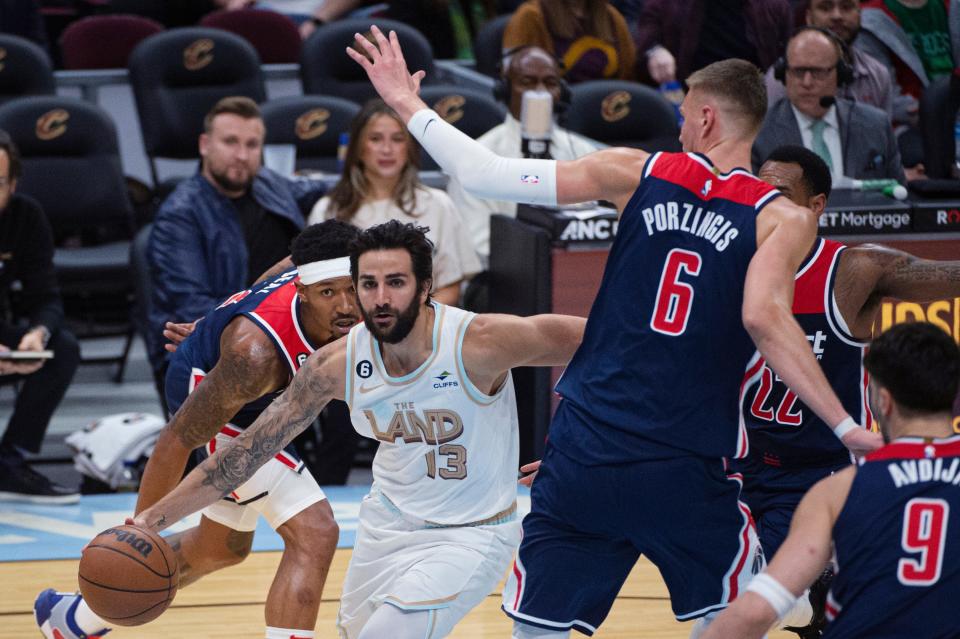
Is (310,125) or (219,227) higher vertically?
(310,125)

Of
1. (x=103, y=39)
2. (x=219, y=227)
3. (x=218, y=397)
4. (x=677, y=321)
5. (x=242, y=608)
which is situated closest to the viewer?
(x=677, y=321)

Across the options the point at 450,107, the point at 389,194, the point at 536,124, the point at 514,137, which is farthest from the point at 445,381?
the point at 450,107

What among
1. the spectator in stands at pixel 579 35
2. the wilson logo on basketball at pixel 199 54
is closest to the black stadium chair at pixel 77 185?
the wilson logo on basketball at pixel 199 54

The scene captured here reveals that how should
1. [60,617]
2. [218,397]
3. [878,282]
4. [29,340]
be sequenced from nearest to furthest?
[878,282] → [218,397] → [60,617] → [29,340]

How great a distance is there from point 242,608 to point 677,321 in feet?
9.21

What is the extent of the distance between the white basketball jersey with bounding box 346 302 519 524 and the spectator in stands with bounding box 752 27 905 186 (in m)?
3.41

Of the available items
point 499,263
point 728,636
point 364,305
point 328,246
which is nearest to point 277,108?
point 499,263

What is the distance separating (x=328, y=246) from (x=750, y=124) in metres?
1.64

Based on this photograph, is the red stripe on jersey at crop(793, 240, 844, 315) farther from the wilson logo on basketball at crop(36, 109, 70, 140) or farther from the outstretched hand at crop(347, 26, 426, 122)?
the wilson logo on basketball at crop(36, 109, 70, 140)

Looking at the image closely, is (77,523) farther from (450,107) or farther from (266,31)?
(266,31)

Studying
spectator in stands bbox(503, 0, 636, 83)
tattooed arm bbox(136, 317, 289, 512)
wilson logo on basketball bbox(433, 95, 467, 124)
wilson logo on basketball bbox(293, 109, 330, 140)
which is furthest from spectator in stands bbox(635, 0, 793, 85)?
tattooed arm bbox(136, 317, 289, 512)

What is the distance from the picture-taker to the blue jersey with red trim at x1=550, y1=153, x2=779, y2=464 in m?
3.83

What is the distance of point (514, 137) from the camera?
7.88 meters

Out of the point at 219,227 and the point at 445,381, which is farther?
the point at 219,227
